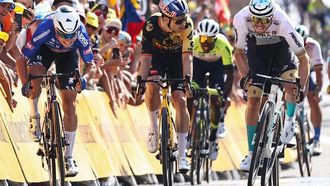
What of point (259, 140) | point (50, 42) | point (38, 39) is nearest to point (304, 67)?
point (259, 140)

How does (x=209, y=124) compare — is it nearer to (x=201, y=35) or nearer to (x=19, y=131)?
(x=201, y=35)

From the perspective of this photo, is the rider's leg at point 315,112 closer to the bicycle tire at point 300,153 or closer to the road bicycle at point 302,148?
the road bicycle at point 302,148

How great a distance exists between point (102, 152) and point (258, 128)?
3921mm

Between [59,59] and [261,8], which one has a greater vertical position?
[261,8]

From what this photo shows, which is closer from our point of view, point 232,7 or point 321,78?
point 321,78

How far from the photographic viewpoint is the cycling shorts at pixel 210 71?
17.8 metres

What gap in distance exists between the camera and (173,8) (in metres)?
13.5

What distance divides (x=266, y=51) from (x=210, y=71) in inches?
181

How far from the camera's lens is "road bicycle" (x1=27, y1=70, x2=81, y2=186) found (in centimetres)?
1219

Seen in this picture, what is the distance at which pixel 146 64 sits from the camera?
45.3ft

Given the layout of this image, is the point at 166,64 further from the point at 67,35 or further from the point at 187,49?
the point at 67,35

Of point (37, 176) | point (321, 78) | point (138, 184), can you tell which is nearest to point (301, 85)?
point (37, 176)

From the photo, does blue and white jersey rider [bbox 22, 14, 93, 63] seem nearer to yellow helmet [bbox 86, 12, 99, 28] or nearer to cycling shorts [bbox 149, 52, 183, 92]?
cycling shorts [bbox 149, 52, 183, 92]

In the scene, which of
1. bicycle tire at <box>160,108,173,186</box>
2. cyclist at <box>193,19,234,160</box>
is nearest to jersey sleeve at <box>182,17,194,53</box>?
bicycle tire at <box>160,108,173,186</box>
